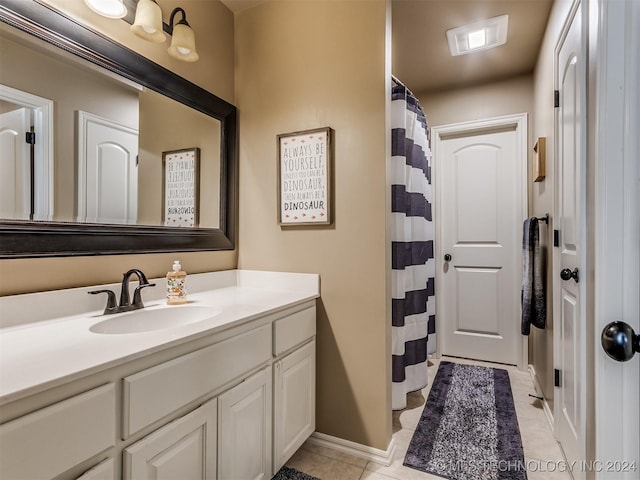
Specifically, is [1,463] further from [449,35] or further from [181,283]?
[449,35]

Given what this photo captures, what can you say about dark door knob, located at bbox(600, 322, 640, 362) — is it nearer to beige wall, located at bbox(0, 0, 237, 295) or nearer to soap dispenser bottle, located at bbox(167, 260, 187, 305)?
soap dispenser bottle, located at bbox(167, 260, 187, 305)

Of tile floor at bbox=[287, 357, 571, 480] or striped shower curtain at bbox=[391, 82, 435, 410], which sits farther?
striped shower curtain at bbox=[391, 82, 435, 410]

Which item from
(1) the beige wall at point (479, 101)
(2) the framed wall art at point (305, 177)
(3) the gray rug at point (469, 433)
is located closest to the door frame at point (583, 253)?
(3) the gray rug at point (469, 433)

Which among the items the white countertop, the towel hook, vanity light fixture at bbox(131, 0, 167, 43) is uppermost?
vanity light fixture at bbox(131, 0, 167, 43)

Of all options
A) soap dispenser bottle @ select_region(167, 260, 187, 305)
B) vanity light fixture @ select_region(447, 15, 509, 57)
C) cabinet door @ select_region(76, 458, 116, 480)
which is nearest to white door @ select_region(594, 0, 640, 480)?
cabinet door @ select_region(76, 458, 116, 480)

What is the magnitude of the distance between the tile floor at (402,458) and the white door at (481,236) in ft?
3.03

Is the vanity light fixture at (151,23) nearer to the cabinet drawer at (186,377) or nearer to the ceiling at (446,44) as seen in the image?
the ceiling at (446,44)

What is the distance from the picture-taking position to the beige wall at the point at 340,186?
162 centimetres

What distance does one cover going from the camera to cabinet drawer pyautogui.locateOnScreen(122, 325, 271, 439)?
0.83 metres

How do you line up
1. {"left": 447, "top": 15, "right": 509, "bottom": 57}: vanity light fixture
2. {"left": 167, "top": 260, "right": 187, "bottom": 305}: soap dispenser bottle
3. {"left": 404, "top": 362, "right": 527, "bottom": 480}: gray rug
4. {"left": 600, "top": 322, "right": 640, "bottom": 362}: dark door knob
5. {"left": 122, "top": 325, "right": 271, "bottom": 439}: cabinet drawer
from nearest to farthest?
{"left": 600, "top": 322, "right": 640, "bottom": 362}: dark door knob < {"left": 122, "top": 325, "right": 271, "bottom": 439}: cabinet drawer < {"left": 167, "top": 260, "right": 187, "bottom": 305}: soap dispenser bottle < {"left": 404, "top": 362, "right": 527, "bottom": 480}: gray rug < {"left": 447, "top": 15, "right": 509, "bottom": 57}: vanity light fixture

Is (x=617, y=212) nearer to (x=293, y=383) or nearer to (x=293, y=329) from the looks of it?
(x=293, y=329)

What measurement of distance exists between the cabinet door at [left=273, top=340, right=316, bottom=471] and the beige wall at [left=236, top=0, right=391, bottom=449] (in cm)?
11

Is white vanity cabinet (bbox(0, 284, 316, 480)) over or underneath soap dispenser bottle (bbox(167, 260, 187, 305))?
underneath

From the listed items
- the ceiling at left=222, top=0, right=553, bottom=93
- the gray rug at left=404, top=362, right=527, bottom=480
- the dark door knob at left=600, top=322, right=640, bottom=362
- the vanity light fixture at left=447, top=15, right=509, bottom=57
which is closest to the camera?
the dark door knob at left=600, top=322, right=640, bottom=362
